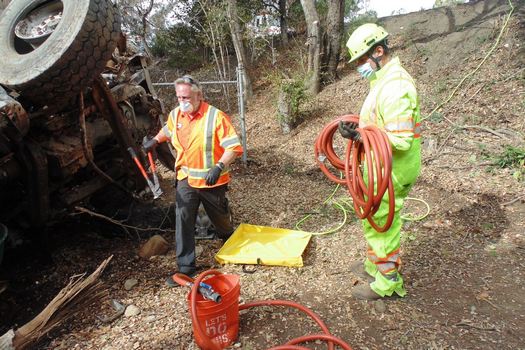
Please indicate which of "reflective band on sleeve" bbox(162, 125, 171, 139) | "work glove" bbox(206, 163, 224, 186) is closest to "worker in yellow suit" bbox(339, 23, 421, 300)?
"work glove" bbox(206, 163, 224, 186)

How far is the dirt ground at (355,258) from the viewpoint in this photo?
2648 millimetres

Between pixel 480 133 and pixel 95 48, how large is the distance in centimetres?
528

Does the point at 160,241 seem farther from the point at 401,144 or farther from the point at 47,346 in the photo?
the point at 401,144

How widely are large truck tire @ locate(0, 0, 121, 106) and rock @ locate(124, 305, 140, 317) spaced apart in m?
1.69

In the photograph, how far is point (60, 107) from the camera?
2.85 meters

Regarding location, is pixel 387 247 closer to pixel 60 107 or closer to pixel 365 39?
pixel 365 39

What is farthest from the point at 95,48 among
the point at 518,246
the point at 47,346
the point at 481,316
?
the point at 518,246

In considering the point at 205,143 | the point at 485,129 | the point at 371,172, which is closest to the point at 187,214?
the point at 205,143

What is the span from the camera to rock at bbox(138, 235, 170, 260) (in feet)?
12.4

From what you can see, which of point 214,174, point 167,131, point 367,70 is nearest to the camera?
point 367,70

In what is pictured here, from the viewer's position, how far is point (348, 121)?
302 cm

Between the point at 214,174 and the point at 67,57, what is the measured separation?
1354mm

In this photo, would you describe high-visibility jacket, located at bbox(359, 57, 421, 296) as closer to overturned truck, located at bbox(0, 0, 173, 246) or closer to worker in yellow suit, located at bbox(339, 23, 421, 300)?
worker in yellow suit, located at bbox(339, 23, 421, 300)

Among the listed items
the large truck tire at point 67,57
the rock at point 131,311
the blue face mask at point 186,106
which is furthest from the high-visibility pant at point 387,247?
the large truck tire at point 67,57
